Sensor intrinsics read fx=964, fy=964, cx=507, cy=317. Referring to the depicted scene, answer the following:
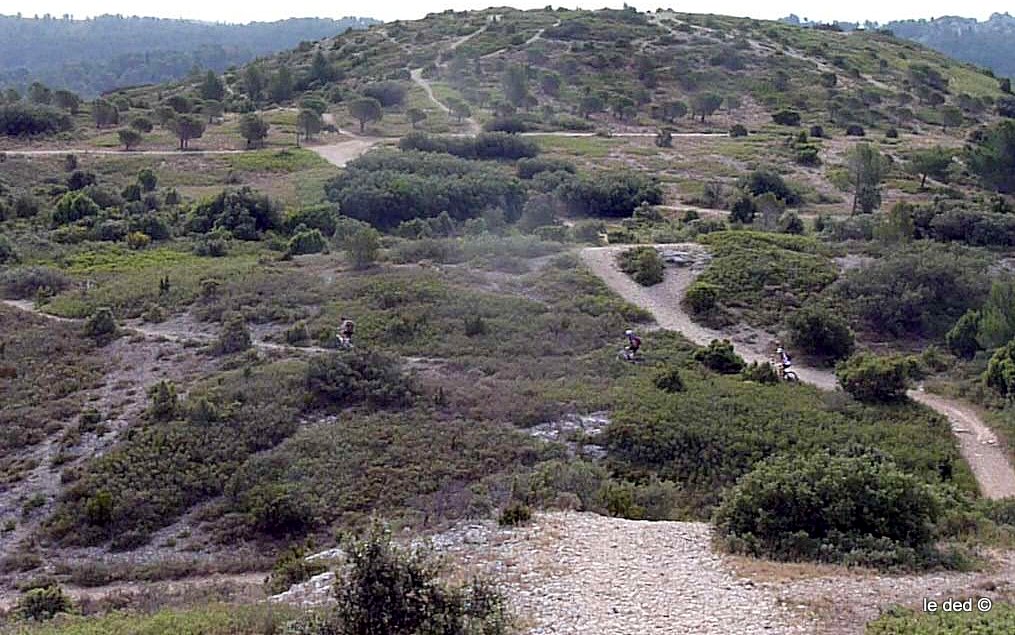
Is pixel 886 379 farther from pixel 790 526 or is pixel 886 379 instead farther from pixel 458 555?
pixel 458 555

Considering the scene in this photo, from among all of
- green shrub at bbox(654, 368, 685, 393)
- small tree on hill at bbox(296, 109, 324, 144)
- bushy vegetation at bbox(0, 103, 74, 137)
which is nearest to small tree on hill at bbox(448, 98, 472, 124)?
small tree on hill at bbox(296, 109, 324, 144)

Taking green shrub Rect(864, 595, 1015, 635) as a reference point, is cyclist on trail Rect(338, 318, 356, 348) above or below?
below

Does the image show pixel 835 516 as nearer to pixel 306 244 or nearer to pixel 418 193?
pixel 306 244

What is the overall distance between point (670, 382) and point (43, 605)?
1307 centimetres

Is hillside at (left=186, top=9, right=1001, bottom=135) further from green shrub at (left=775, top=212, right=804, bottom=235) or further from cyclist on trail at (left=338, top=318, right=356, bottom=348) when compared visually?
cyclist on trail at (left=338, top=318, right=356, bottom=348)

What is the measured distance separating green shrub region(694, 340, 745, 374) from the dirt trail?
1.22 metres

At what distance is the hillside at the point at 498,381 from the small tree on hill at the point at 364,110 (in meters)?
3.77

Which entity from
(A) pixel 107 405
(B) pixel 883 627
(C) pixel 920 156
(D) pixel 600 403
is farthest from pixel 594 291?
(C) pixel 920 156

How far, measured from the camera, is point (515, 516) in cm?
1236

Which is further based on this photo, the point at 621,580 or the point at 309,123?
the point at 309,123

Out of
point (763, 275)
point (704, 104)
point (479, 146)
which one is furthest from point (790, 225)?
point (704, 104)

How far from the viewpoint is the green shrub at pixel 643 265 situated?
29062 mm

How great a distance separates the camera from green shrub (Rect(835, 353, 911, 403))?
20.4 m

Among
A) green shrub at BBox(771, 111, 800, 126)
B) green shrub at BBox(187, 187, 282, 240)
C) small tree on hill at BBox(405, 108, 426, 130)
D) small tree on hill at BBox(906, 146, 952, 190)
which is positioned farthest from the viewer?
green shrub at BBox(771, 111, 800, 126)
